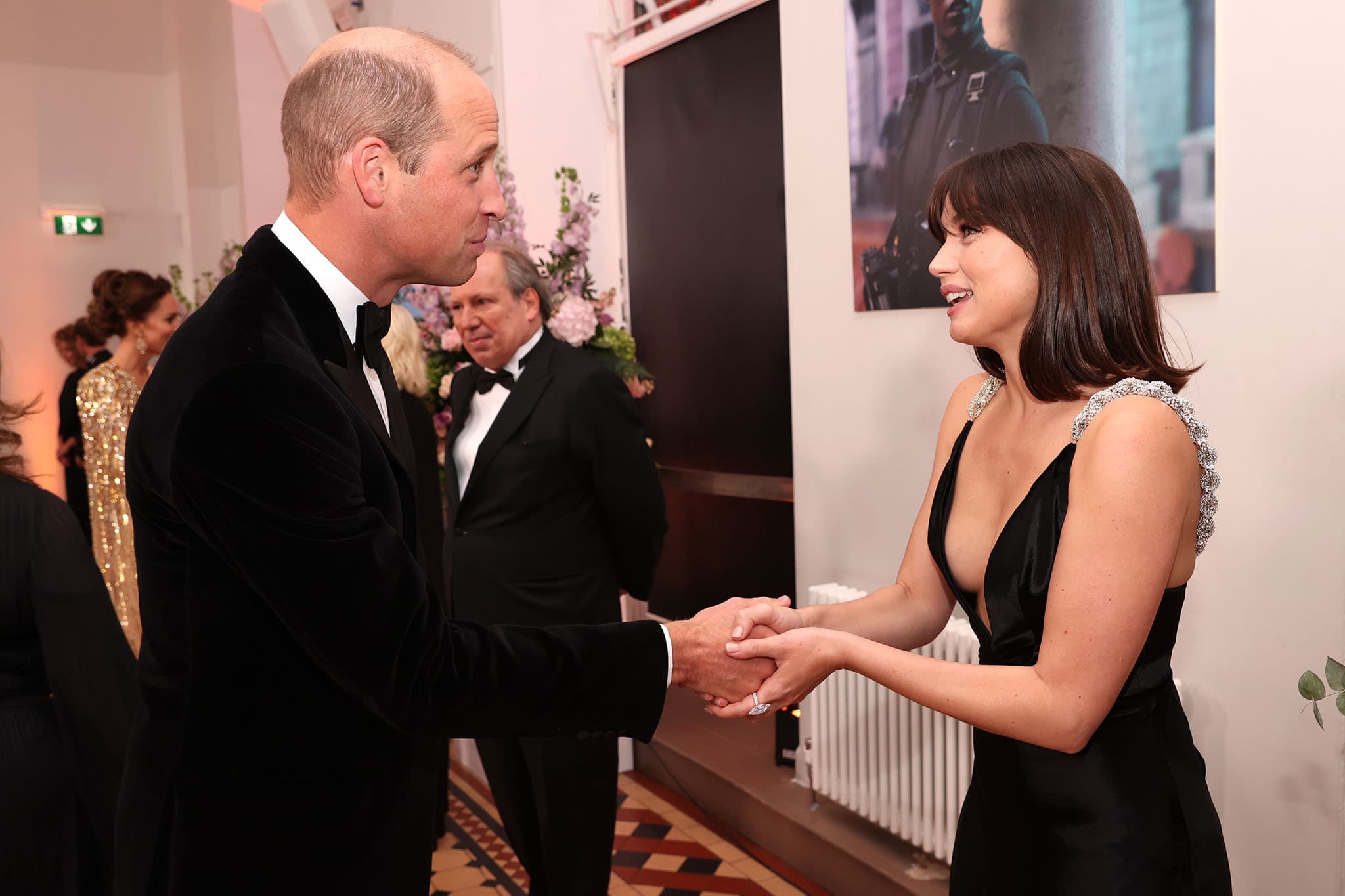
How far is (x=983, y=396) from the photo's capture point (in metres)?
1.94

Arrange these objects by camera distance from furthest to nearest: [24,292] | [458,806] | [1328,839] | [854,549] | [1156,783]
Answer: [24,292] < [458,806] < [854,549] < [1328,839] < [1156,783]

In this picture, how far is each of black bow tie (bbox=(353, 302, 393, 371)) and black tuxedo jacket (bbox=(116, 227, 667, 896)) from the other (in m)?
0.07

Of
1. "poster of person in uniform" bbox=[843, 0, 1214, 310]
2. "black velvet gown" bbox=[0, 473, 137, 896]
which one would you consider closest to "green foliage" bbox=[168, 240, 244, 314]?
"poster of person in uniform" bbox=[843, 0, 1214, 310]

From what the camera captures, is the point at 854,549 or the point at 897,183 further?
the point at 854,549

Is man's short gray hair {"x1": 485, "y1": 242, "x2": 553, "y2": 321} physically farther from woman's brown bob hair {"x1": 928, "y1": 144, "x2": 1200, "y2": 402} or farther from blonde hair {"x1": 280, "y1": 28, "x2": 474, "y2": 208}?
woman's brown bob hair {"x1": 928, "y1": 144, "x2": 1200, "y2": 402}

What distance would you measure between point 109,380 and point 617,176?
243 cm

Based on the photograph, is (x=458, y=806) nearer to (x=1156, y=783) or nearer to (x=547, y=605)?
(x=547, y=605)

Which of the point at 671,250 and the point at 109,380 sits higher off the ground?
the point at 671,250

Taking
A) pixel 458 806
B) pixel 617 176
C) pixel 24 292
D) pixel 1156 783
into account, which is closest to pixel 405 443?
pixel 1156 783

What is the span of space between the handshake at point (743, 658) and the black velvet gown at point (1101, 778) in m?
0.32

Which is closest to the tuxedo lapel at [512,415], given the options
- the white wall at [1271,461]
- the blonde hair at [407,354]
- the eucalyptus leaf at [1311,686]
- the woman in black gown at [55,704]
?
the blonde hair at [407,354]

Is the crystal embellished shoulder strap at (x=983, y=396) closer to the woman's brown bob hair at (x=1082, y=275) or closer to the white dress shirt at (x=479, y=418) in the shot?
the woman's brown bob hair at (x=1082, y=275)

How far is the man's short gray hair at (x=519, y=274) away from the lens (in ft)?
10.6

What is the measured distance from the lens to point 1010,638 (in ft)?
5.44
